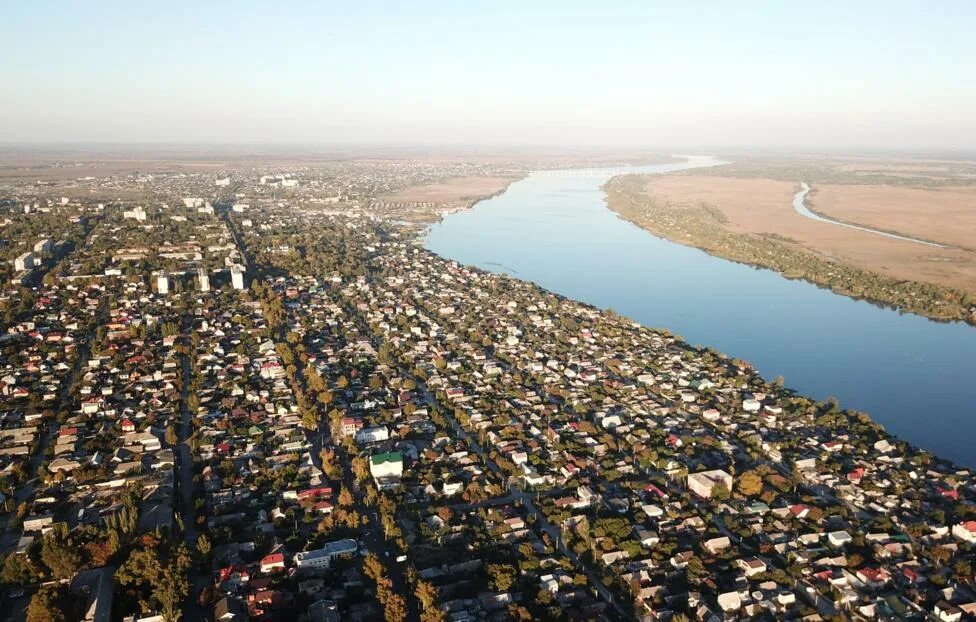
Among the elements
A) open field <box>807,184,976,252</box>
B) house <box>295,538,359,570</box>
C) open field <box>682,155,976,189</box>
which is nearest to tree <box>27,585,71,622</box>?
house <box>295,538,359,570</box>

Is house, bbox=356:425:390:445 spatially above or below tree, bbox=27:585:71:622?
below

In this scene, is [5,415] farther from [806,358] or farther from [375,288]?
[806,358]

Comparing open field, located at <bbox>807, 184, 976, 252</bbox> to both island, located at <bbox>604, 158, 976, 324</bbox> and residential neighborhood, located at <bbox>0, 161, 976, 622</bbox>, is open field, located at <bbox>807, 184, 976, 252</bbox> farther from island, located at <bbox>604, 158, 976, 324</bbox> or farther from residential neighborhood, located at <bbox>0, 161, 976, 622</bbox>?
residential neighborhood, located at <bbox>0, 161, 976, 622</bbox>

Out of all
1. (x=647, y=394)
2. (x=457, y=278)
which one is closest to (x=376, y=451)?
(x=647, y=394)

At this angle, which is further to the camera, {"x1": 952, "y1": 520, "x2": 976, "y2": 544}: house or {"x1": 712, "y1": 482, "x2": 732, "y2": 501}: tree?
{"x1": 712, "y1": 482, "x2": 732, "y2": 501}: tree

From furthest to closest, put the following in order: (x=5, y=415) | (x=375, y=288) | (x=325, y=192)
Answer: (x=325, y=192) < (x=375, y=288) < (x=5, y=415)

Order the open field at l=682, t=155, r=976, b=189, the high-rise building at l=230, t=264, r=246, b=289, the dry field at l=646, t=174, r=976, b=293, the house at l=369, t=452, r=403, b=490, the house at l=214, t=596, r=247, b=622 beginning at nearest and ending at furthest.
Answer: the house at l=214, t=596, r=247, b=622 < the house at l=369, t=452, r=403, b=490 < the high-rise building at l=230, t=264, r=246, b=289 < the dry field at l=646, t=174, r=976, b=293 < the open field at l=682, t=155, r=976, b=189
